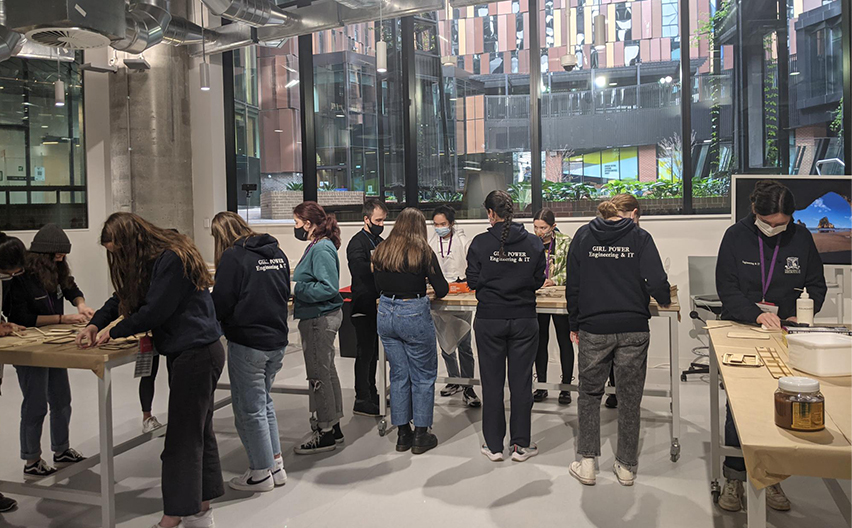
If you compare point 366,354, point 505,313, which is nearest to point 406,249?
point 505,313

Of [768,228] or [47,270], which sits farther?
[47,270]

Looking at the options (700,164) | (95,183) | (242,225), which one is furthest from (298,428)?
(95,183)

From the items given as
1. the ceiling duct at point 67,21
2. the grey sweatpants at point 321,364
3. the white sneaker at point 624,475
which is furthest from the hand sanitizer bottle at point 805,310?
the ceiling duct at point 67,21

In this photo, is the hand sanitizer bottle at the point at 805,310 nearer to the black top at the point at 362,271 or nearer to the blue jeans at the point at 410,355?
the blue jeans at the point at 410,355

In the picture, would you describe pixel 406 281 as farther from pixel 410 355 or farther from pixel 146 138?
pixel 146 138

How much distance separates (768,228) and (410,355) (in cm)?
219

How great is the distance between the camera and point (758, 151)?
6.70 m

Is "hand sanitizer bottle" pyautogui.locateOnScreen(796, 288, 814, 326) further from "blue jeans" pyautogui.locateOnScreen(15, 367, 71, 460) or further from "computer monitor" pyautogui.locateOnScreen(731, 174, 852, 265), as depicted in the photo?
"blue jeans" pyautogui.locateOnScreen(15, 367, 71, 460)

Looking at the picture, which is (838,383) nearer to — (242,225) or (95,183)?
(242,225)

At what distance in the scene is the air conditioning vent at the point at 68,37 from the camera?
4.48 metres

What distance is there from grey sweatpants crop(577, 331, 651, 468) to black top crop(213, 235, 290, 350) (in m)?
1.77

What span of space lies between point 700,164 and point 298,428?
15.9 ft

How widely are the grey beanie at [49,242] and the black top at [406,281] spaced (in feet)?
6.16

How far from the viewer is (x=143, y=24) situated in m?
6.10
